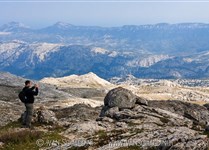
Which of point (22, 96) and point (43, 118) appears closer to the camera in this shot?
point (22, 96)

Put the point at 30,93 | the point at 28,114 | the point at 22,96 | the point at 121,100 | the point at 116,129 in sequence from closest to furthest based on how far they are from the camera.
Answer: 1. the point at 116,129
2. the point at 30,93
3. the point at 22,96
4. the point at 28,114
5. the point at 121,100

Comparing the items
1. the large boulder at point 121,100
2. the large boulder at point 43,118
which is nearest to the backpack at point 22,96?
the large boulder at point 43,118

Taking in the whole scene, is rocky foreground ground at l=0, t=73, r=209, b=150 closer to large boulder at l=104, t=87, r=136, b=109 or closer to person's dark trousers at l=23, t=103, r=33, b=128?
large boulder at l=104, t=87, r=136, b=109

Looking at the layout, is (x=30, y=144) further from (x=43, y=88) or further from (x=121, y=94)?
(x=43, y=88)

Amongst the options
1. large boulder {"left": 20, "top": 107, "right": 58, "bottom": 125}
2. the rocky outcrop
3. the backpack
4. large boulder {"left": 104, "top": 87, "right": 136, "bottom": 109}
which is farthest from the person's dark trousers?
large boulder {"left": 104, "top": 87, "right": 136, "bottom": 109}

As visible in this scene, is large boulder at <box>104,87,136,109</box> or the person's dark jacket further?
large boulder at <box>104,87,136,109</box>

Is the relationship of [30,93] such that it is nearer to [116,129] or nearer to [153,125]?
[116,129]

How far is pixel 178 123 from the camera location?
52.6m

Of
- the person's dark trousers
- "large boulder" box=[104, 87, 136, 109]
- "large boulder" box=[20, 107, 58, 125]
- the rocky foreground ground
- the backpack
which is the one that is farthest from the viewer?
"large boulder" box=[104, 87, 136, 109]

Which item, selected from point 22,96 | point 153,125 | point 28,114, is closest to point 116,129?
point 153,125

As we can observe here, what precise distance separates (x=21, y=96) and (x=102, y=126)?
1040cm

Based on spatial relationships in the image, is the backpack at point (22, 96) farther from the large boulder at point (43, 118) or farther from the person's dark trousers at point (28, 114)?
the large boulder at point (43, 118)

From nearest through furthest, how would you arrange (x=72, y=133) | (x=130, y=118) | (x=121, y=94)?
(x=72, y=133)
(x=130, y=118)
(x=121, y=94)

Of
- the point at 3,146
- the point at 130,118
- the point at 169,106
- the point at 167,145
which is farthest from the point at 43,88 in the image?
the point at 167,145
